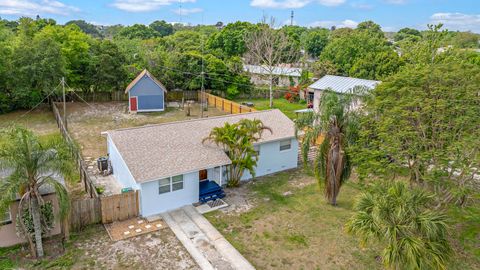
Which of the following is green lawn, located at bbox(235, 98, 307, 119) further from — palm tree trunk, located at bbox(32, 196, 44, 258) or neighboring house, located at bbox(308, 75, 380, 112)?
palm tree trunk, located at bbox(32, 196, 44, 258)

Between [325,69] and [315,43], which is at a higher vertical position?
[315,43]

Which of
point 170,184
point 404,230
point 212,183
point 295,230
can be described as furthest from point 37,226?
point 404,230

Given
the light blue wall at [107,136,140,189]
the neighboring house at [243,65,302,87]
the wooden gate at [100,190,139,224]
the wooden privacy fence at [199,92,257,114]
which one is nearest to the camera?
the wooden gate at [100,190,139,224]

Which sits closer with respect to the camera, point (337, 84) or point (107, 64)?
point (337, 84)

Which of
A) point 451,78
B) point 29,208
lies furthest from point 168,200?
point 451,78

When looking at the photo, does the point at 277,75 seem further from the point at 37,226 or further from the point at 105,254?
the point at 37,226

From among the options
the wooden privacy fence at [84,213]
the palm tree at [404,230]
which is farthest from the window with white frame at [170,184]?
the palm tree at [404,230]

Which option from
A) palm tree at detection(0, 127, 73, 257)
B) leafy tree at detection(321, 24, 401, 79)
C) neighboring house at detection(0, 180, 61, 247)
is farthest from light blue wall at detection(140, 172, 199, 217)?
leafy tree at detection(321, 24, 401, 79)
